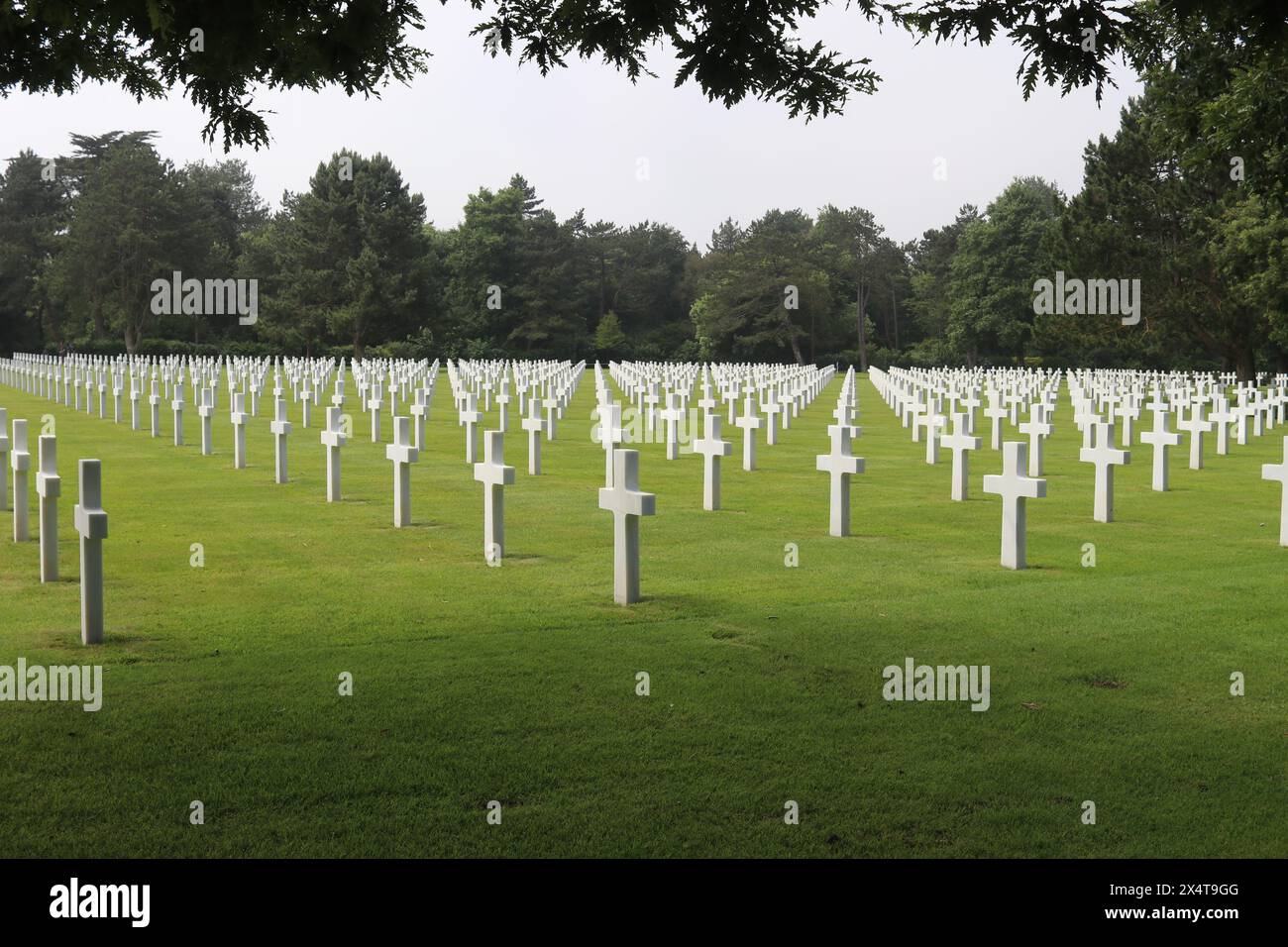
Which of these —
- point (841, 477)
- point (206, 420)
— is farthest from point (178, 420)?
point (841, 477)

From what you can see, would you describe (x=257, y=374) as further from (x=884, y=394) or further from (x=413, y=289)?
(x=413, y=289)

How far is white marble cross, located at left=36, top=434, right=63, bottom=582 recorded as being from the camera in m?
8.91

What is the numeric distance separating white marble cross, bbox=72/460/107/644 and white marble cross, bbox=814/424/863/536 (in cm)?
634

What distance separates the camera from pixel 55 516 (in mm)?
8953

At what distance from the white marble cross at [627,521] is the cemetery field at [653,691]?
0.18 meters

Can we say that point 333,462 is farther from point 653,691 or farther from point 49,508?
point 653,691

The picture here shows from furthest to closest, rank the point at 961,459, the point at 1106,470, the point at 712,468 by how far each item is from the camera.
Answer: the point at 961,459
the point at 712,468
the point at 1106,470

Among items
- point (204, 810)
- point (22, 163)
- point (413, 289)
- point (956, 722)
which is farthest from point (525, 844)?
point (22, 163)

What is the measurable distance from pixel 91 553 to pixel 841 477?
658cm

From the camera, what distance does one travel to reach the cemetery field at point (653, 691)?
4715 mm

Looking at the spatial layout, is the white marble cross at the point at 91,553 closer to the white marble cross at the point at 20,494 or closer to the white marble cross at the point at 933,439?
the white marble cross at the point at 20,494

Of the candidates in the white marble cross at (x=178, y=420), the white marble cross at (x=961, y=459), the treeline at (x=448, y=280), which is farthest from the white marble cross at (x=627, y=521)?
the treeline at (x=448, y=280)

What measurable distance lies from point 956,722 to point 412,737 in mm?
2381
